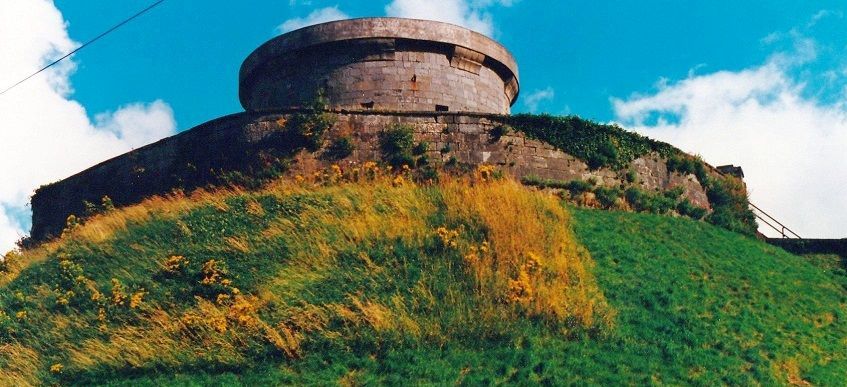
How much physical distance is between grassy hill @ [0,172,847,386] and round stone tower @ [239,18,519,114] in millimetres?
3710

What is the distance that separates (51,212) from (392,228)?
33.3ft

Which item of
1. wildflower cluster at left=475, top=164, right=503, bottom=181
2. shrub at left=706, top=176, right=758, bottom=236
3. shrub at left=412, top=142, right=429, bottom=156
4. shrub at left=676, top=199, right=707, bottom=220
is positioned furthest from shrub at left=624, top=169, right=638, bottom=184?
shrub at left=412, top=142, right=429, bottom=156

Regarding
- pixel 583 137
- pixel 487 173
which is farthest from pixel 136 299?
pixel 583 137

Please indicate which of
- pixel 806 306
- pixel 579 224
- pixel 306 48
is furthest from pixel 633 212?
pixel 306 48

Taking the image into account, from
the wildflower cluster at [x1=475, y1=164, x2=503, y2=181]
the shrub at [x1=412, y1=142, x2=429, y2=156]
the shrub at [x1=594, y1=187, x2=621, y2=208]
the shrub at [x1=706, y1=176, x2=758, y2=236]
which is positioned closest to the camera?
the wildflower cluster at [x1=475, y1=164, x2=503, y2=181]

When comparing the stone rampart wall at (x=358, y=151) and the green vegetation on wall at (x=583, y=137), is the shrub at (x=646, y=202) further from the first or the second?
the green vegetation on wall at (x=583, y=137)

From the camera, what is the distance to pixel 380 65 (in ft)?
59.5

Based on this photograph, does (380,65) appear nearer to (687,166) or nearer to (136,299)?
(687,166)

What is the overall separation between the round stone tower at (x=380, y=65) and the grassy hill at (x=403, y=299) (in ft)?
12.2

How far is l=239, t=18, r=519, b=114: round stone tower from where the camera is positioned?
59.0 ft

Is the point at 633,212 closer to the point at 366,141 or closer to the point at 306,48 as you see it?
the point at 366,141

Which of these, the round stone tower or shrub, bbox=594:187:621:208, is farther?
the round stone tower

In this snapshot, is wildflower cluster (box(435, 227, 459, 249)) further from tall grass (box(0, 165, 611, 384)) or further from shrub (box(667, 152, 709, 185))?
shrub (box(667, 152, 709, 185))

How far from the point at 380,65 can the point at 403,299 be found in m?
8.64
